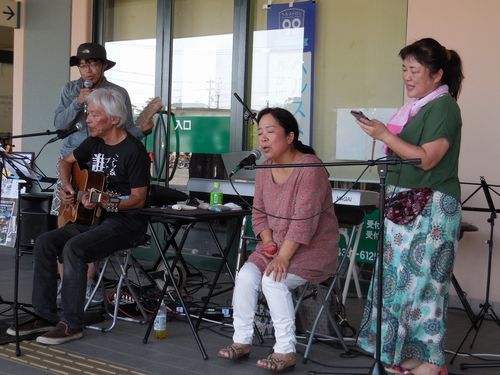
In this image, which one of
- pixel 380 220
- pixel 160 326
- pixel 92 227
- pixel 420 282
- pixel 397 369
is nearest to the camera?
pixel 380 220

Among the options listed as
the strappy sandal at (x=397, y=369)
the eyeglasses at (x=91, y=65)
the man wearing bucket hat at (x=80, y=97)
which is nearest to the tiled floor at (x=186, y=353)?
the strappy sandal at (x=397, y=369)

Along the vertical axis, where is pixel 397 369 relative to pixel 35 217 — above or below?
below

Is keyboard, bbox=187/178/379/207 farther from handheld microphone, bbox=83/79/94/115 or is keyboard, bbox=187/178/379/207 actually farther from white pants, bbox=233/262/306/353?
handheld microphone, bbox=83/79/94/115

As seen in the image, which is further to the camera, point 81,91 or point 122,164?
point 81,91

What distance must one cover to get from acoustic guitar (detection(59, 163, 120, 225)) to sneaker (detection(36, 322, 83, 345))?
62 centimetres

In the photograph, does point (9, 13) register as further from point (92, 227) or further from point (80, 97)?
point (92, 227)

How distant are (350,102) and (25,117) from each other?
3.76m

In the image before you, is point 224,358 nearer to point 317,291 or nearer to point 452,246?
point 317,291

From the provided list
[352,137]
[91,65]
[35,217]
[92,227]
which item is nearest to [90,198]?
[92,227]

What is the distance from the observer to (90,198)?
398 cm

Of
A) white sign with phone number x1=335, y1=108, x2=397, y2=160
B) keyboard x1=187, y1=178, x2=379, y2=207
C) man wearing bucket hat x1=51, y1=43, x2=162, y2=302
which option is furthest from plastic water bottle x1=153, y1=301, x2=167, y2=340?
white sign with phone number x1=335, y1=108, x2=397, y2=160

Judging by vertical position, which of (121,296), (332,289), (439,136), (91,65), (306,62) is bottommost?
(121,296)

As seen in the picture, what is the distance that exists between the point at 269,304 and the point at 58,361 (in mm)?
1127

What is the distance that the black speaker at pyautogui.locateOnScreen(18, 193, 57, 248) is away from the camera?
656 cm
